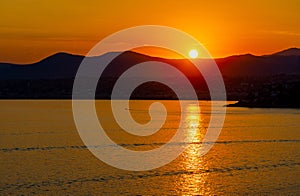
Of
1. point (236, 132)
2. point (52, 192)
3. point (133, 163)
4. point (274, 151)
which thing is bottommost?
point (52, 192)

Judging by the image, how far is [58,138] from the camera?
153 feet

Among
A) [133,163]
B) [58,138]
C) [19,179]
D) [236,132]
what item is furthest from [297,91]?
[19,179]

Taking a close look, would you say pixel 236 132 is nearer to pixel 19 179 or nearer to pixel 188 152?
pixel 188 152

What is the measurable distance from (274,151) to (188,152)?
6.59m

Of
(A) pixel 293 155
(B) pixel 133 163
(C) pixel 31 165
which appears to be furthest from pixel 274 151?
(C) pixel 31 165

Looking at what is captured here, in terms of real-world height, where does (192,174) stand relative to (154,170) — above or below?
below

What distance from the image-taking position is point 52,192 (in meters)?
23.4

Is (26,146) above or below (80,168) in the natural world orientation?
above

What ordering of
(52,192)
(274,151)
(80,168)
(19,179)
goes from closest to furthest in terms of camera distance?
(52,192) → (19,179) → (80,168) → (274,151)

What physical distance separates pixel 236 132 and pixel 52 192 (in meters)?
35.0

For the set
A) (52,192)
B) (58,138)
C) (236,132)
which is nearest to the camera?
(52,192)

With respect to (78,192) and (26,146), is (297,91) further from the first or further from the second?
(78,192)

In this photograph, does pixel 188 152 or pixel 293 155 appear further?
pixel 188 152

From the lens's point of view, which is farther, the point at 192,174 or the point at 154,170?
the point at 154,170
